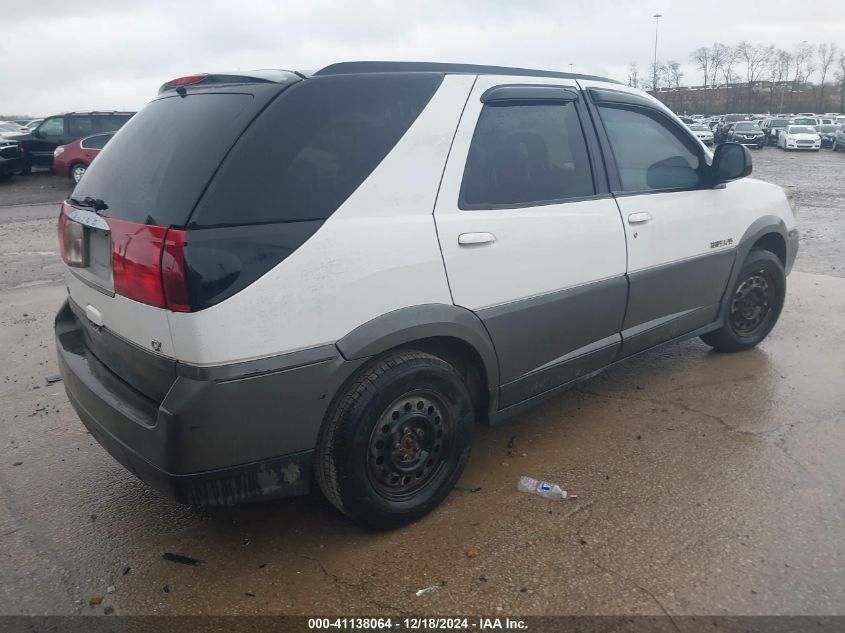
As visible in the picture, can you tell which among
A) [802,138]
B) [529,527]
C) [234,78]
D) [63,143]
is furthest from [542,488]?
[802,138]

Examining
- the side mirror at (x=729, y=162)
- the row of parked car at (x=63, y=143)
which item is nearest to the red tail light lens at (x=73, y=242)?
the side mirror at (x=729, y=162)

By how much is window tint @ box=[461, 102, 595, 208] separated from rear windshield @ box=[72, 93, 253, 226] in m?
1.06

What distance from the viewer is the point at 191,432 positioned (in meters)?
2.26

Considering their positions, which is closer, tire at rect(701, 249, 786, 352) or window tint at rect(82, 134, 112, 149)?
tire at rect(701, 249, 786, 352)

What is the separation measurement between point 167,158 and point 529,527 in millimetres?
2160

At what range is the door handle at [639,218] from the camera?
3623 millimetres

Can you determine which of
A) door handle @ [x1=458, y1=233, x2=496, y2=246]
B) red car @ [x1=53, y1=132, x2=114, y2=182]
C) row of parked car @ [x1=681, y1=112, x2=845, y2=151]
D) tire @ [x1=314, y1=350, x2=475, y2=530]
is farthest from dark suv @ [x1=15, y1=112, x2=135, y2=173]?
row of parked car @ [x1=681, y1=112, x2=845, y2=151]

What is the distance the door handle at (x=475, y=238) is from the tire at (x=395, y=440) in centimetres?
52

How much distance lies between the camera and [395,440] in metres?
2.76

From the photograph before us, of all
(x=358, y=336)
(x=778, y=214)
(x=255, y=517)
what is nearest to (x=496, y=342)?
(x=358, y=336)

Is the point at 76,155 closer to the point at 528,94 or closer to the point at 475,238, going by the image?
the point at 528,94

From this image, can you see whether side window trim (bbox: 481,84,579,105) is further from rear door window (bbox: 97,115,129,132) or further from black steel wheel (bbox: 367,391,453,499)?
rear door window (bbox: 97,115,129,132)

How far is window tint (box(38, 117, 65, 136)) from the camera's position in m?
20.0

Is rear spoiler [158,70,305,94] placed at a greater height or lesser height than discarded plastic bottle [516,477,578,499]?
greater
